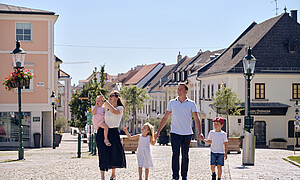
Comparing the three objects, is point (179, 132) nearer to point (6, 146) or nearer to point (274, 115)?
point (6, 146)

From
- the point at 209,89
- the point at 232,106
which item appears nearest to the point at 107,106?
the point at 232,106

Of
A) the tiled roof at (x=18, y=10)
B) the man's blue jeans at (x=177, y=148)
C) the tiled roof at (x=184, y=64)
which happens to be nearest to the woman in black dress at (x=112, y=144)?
the man's blue jeans at (x=177, y=148)

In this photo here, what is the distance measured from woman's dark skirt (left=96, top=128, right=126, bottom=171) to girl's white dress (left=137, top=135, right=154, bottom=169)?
0.37m

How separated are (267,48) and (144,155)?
39029 mm

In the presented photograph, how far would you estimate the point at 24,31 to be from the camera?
35.8 m

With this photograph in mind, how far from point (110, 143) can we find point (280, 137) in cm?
3657

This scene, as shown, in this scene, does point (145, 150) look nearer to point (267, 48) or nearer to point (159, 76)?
point (267, 48)

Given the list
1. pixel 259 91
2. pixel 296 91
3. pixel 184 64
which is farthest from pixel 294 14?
pixel 184 64

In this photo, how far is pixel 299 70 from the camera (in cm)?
4578

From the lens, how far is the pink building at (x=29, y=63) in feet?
116

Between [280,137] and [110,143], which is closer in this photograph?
[110,143]

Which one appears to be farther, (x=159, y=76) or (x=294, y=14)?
(x=159, y=76)

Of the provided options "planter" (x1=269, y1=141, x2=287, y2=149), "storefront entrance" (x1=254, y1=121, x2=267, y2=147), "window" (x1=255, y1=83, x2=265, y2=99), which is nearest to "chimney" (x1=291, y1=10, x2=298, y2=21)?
"window" (x1=255, y1=83, x2=265, y2=99)

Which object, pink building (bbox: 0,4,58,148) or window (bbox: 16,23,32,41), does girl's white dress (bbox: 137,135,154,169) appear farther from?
window (bbox: 16,23,32,41)
